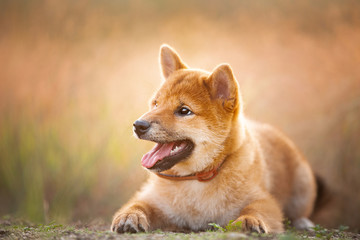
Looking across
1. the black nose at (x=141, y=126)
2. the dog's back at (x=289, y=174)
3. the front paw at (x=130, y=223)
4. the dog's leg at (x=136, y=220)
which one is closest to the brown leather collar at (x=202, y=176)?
the dog's leg at (x=136, y=220)

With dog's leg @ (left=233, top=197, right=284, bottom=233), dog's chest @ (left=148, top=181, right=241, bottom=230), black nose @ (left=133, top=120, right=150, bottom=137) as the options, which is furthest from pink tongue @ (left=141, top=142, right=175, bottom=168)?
dog's leg @ (left=233, top=197, right=284, bottom=233)

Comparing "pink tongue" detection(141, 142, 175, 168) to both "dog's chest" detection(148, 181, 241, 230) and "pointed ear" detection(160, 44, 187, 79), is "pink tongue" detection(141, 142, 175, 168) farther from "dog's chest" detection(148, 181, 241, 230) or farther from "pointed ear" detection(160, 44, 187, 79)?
"pointed ear" detection(160, 44, 187, 79)

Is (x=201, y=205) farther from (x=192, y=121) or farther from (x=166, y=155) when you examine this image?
(x=192, y=121)

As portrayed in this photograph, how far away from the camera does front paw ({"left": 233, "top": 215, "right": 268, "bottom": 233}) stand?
11.0 ft

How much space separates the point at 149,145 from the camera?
6.21 m

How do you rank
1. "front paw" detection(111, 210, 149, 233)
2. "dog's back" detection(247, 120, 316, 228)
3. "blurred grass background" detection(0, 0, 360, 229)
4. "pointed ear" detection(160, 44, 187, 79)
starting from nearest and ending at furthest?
"front paw" detection(111, 210, 149, 233)
"pointed ear" detection(160, 44, 187, 79)
"dog's back" detection(247, 120, 316, 228)
"blurred grass background" detection(0, 0, 360, 229)

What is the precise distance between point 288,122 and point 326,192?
5.78 feet

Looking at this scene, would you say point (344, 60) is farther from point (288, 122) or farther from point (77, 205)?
point (77, 205)

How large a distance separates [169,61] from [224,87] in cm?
98

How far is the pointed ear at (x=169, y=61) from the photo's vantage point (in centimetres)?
449

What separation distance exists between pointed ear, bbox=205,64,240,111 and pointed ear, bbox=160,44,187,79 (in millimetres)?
723

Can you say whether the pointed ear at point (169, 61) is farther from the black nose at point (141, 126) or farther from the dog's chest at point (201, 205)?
the dog's chest at point (201, 205)

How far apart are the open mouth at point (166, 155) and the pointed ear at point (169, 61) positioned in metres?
1.13

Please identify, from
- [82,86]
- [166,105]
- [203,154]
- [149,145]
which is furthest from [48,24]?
[203,154]
